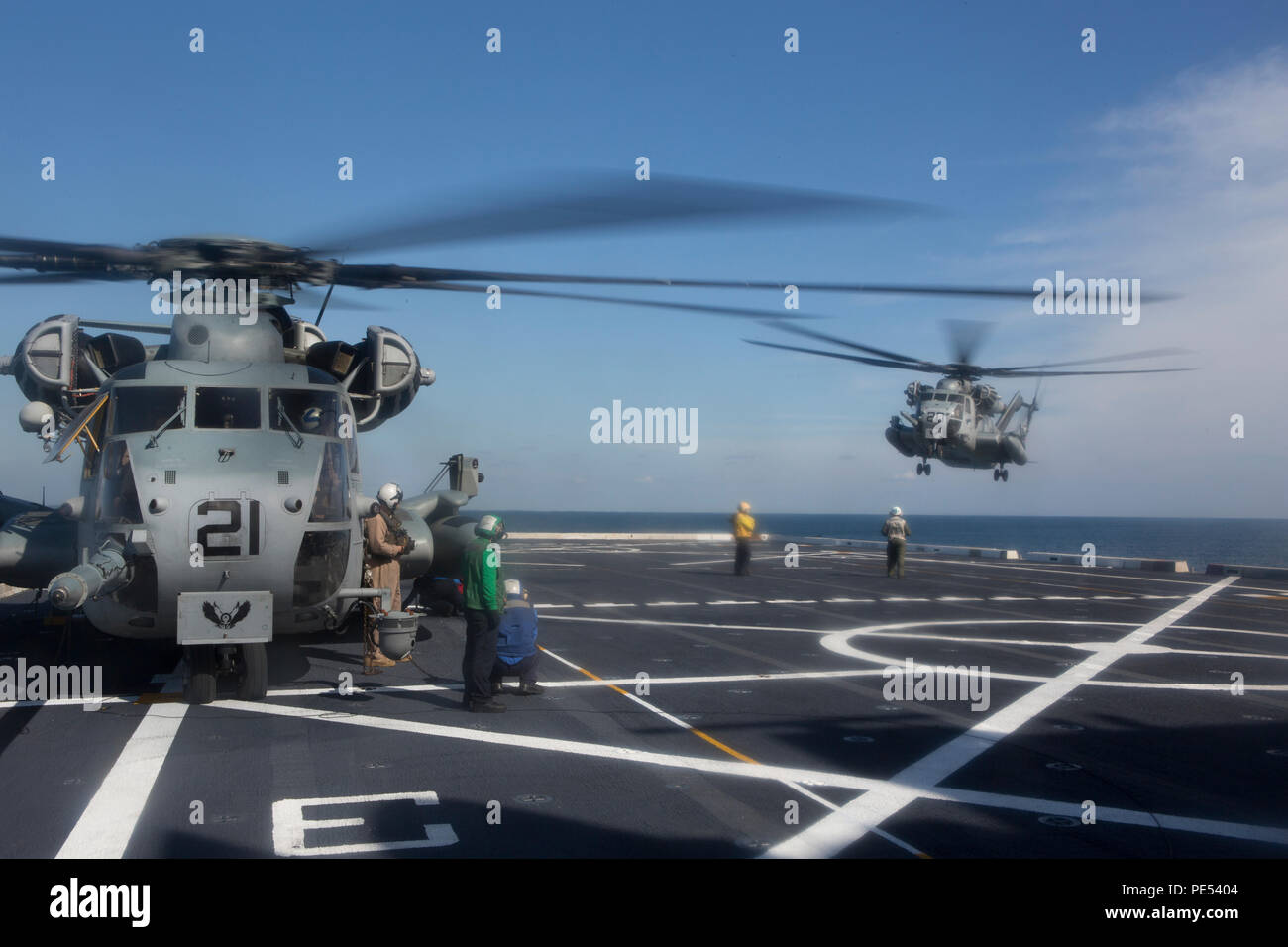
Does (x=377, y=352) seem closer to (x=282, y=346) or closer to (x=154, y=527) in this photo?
(x=282, y=346)

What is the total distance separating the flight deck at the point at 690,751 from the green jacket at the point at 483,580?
1105mm

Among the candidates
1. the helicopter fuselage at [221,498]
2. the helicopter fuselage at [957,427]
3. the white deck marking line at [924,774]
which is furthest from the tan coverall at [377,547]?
the helicopter fuselage at [957,427]

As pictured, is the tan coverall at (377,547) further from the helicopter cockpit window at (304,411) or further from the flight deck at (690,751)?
the helicopter cockpit window at (304,411)

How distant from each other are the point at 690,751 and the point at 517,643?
2846 millimetres

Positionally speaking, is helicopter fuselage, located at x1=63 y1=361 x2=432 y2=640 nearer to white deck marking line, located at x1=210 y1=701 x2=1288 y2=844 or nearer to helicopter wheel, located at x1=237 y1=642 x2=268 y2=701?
helicopter wheel, located at x1=237 y1=642 x2=268 y2=701

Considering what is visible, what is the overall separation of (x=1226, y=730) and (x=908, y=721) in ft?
9.74

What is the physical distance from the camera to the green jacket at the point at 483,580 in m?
9.84

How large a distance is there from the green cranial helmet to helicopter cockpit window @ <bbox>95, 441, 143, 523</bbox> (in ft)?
10.3

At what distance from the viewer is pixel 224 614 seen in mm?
9133

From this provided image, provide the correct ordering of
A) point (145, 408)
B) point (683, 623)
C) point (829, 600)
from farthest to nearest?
point (829, 600), point (683, 623), point (145, 408)

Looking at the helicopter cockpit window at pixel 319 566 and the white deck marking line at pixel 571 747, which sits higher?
the helicopter cockpit window at pixel 319 566

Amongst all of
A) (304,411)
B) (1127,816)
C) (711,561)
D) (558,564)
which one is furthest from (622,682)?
(711,561)

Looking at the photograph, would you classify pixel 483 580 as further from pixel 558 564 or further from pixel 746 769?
pixel 558 564
